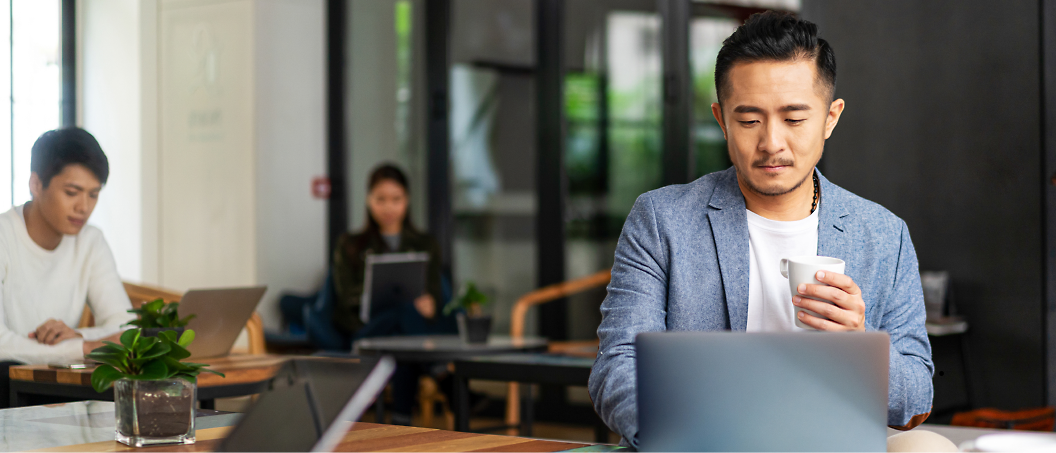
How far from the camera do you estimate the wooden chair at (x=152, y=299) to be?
8.95 ft

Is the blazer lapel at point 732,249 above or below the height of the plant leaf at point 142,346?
above

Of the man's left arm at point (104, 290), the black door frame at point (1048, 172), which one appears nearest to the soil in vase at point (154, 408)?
the man's left arm at point (104, 290)

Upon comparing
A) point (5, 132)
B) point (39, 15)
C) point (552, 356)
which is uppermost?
point (39, 15)

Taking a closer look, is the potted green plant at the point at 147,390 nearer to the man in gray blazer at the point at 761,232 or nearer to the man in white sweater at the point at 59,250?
the man in gray blazer at the point at 761,232

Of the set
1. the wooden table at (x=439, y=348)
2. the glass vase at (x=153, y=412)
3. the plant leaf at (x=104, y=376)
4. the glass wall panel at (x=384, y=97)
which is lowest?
the wooden table at (x=439, y=348)

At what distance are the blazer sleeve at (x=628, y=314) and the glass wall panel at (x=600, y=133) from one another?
3.55m

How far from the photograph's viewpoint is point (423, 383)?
5211 millimetres

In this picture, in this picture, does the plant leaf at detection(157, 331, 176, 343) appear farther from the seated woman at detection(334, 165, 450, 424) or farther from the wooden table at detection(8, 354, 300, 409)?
the seated woman at detection(334, 165, 450, 424)

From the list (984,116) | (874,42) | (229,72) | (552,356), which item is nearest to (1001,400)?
(984,116)

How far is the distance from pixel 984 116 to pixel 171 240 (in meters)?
4.66

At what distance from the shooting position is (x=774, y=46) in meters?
1.61

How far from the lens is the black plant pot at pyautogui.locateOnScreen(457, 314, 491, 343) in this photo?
384cm

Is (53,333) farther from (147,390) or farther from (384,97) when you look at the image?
(384,97)

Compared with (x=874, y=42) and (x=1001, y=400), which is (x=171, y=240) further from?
(x=1001, y=400)
